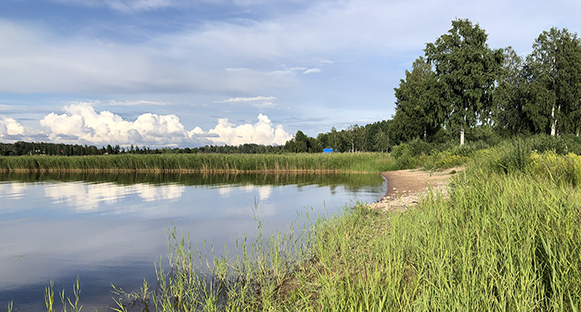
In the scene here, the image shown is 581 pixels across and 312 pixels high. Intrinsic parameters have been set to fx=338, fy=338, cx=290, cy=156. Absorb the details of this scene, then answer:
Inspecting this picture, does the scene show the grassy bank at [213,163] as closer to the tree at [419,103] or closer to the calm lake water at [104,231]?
the tree at [419,103]

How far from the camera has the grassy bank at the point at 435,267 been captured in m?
2.69

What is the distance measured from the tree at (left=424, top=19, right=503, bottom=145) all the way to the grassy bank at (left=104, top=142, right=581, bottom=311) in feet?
83.4

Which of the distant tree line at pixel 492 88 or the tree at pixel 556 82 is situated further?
the tree at pixel 556 82

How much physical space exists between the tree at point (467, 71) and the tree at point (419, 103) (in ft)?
3.10

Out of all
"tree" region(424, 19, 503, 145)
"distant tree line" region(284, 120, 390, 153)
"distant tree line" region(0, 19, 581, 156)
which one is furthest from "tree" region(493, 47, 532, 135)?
"distant tree line" region(284, 120, 390, 153)

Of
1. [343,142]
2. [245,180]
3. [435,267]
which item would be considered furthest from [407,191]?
[343,142]

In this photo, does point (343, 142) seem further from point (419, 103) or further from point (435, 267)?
point (435, 267)

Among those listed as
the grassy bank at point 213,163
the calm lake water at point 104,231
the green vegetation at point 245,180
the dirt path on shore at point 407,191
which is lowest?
the calm lake water at point 104,231

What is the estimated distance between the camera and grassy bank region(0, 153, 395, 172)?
3083 cm

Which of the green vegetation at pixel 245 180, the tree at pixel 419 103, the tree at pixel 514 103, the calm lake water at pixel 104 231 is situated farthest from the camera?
the tree at pixel 514 103

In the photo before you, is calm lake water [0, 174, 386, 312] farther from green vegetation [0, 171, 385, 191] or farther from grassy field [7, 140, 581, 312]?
green vegetation [0, 171, 385, 191]

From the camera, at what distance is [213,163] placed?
107 feet

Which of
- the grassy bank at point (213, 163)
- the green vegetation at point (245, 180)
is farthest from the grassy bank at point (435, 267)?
the grassy bank at point (213, 163)

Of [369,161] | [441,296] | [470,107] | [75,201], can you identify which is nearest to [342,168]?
[369,161]
